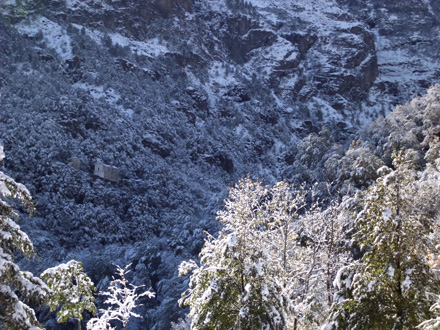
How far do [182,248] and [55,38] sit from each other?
7282cm

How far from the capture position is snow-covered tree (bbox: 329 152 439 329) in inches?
254

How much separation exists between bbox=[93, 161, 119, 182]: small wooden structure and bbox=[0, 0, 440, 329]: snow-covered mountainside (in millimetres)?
896

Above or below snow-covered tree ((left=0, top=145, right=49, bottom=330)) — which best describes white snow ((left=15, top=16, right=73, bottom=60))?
below

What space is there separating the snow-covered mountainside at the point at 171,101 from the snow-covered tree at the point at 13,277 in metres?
5.99

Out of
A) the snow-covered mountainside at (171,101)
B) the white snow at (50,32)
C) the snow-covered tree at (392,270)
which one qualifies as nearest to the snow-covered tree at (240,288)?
the snow-covered tree at (392,270)

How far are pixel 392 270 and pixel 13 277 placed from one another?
239 inches

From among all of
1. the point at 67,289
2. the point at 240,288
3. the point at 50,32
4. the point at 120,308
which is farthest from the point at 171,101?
the point at 240,288

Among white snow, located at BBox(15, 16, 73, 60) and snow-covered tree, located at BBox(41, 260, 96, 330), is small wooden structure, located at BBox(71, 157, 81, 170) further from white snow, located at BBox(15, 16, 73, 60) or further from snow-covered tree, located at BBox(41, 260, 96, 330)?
snow-covered tree, located at BBox(41, 260, 96, 330)

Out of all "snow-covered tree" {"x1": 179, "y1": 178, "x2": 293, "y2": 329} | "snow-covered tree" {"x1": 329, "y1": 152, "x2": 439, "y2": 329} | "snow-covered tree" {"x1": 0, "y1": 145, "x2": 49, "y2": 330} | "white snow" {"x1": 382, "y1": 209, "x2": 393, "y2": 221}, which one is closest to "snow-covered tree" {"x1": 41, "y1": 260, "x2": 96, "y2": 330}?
"snow-covered tree" {"x1": 179, "y1": 178, "x2": 293, "y2": 329}

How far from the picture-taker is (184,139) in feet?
254

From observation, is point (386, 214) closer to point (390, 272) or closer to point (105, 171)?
point (390, 272)

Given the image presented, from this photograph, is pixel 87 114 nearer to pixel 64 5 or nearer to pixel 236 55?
pixel 64 5

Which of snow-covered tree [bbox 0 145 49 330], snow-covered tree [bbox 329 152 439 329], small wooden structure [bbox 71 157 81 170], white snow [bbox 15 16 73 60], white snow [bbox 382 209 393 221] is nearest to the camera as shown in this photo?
snow-covered tree [bbox 0 145 49 330]

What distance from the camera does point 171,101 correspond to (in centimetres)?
8662
